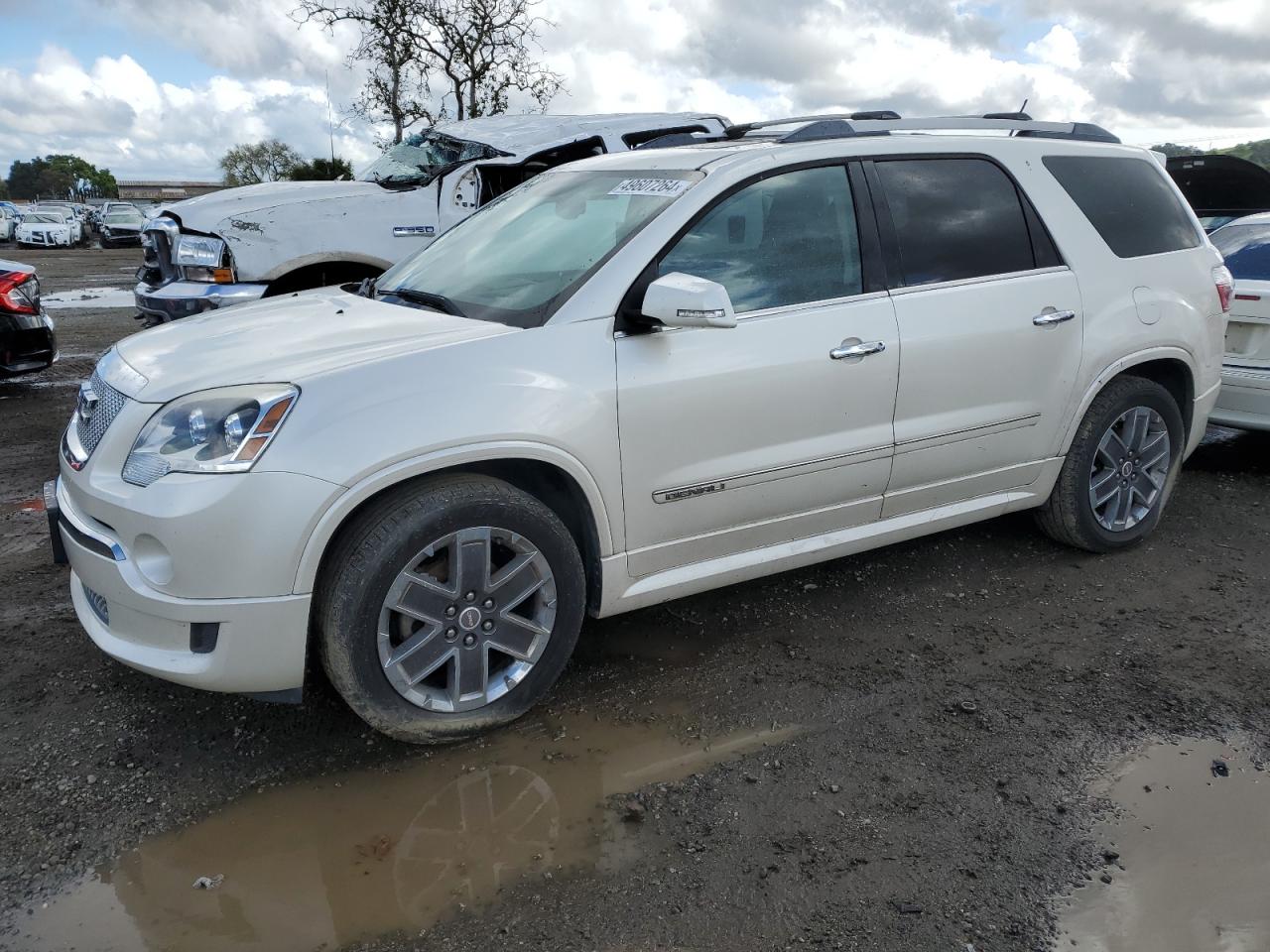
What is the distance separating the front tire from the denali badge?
350mm

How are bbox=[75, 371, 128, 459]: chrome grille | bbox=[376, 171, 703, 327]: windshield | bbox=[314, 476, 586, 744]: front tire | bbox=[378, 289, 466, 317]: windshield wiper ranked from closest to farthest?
bbox=[314, 476, 586, 744]: front tire
bbox=[75, 371, 128, 459]: chrome grille
bbox=[376, 171, 703, 327]: windshield
bbox=[378, 289, 466, 317]: windshield wiper

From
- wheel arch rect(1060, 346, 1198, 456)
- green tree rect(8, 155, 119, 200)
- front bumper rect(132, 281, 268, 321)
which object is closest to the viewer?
wheel arch rect(1060, 346, 1198, 456)

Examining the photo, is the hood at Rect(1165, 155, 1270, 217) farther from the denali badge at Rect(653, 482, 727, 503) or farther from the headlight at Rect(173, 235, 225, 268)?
the headlight at Rect(173, 235, 225, 268)

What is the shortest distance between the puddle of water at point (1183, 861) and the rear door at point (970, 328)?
4.26 ft

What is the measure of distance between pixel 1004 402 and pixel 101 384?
3.30 meters

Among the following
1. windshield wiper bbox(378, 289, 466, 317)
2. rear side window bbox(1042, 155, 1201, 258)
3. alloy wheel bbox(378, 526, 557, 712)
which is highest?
rear side window bbox(1042, 155, 1201, 258)

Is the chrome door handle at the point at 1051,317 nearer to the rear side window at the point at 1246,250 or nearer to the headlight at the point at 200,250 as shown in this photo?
the rear side window at the point at 1246,250

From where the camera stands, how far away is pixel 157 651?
290 cm

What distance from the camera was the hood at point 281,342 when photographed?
9.76 feet

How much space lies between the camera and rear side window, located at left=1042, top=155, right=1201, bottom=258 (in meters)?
4.45

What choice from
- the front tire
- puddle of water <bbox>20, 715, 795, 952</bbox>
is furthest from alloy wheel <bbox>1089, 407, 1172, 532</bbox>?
the front tire

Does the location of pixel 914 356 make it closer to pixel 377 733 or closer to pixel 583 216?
pixel 583 216

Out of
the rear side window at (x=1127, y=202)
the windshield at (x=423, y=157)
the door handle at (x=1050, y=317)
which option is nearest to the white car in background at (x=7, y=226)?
the windshield at (x=423, y=157)

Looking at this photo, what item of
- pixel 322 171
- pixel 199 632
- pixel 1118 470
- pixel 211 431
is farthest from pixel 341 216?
pixel 322 171
